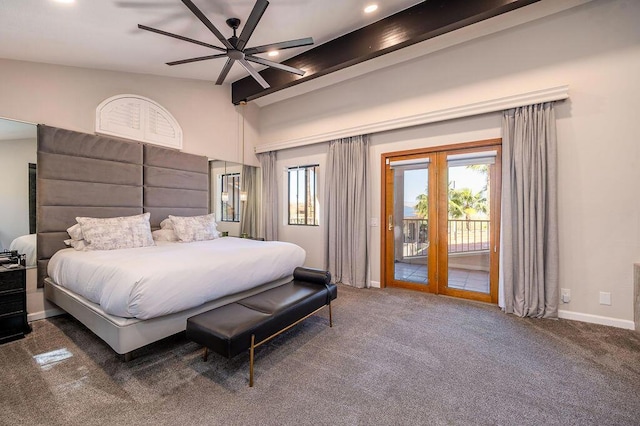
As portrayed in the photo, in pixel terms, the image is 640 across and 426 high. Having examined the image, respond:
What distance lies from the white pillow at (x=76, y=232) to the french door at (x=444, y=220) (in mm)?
3940

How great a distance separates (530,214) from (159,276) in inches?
150

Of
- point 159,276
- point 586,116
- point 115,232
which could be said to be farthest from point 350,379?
point 586,116

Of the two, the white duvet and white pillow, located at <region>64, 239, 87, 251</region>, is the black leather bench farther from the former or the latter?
white pillow, located at <region>64, 239, 87, 251</region>

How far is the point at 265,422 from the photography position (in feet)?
5.16

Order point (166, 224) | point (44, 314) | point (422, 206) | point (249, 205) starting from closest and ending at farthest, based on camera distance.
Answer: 1. point (44, 314)
2. point (166, 224)
3. point (422, 206)
4. point (249, 205)

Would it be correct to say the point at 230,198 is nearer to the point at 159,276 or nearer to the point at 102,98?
the point at 102,98

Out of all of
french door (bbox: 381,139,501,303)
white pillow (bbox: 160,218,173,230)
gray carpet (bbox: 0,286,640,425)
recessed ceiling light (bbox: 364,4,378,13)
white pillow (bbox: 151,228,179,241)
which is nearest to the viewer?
gray carpet (bbox: 0,286,640,425)

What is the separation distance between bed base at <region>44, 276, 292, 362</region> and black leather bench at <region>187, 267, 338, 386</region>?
13.8 inches

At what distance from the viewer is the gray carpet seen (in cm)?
163

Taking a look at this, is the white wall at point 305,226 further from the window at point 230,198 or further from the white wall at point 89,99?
the white wall at point 89,99

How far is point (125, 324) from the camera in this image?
6.55 ft

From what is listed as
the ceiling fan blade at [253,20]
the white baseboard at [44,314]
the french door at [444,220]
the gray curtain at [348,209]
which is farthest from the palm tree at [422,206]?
the white baseboard at [44,314]

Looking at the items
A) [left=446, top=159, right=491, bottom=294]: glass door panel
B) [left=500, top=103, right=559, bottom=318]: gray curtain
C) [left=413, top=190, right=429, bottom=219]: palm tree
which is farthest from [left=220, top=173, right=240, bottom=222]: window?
[left=500, top=103, right=559, bottom=318]: gray curtain

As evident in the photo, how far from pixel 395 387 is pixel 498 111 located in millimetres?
3359
